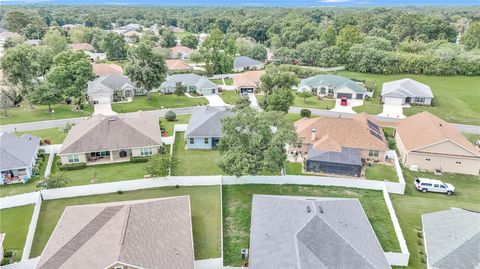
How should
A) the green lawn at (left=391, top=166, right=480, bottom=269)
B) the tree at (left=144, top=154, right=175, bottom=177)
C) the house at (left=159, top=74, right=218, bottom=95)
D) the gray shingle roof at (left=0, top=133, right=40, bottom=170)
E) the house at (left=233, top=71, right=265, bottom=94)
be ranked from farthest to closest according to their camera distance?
1. the house at (left=233, top=71, right=265, bottom=94)
2. the house at (left=159, top=74, right=218, bottom=95)
3. the gray shingle roof at (left=0, top=133, right=40, bottom=170)
4. the tree at (left=144, top=154, right=175, bottom=177)
5. the green lawn at (left=391, top=166, right=480, bottom=269)

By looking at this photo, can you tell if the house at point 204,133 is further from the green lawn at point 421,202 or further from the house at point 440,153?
the house at point 440,153

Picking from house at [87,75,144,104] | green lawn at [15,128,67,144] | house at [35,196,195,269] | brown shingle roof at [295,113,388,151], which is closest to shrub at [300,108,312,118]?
brown shingle roof at [295,113,388,151]

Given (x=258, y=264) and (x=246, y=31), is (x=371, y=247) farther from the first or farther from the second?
(x=246, y=31)

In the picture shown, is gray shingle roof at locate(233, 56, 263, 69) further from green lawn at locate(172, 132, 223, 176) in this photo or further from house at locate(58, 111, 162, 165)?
house at locate(58, 111, 162, 165)

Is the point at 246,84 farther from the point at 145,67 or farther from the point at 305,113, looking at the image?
the point at 145,67

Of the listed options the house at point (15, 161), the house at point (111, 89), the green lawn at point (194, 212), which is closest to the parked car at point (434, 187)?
the green lawn at point (194, 212)
